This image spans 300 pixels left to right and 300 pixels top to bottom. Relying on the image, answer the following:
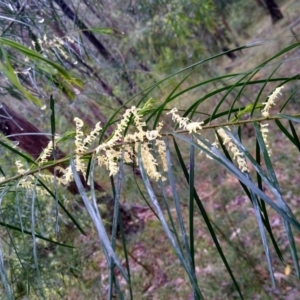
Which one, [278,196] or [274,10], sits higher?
[274,10]

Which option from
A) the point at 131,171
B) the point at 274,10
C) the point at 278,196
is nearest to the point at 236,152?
the point at 278,196

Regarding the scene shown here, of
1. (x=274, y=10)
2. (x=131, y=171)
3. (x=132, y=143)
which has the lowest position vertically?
(x=132, y=143)

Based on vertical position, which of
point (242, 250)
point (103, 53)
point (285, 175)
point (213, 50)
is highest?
point (213, 50)

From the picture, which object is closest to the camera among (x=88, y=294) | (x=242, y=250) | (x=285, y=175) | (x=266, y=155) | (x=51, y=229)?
(x=266, y=155)

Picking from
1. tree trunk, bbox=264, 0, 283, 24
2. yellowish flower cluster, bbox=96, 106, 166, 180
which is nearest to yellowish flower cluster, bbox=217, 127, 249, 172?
yellowish flower cluster, bbox=96, 106, 166, 180

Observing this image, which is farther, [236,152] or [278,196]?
[236,152]

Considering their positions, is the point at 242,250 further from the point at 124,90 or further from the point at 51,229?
the point at 124,90

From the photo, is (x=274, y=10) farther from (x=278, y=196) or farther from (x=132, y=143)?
(x=278, y=196)

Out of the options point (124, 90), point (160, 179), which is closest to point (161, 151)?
point (160, 179)

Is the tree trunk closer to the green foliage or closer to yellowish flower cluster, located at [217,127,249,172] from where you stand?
the green foliage

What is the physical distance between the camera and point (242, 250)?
3.26m

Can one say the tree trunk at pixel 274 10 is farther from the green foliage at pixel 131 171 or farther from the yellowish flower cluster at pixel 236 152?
the yellowish flower cluster at pixel 236 152

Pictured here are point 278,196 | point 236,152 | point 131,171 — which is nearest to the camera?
point 278,196

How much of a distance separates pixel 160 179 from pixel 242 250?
284 cm
